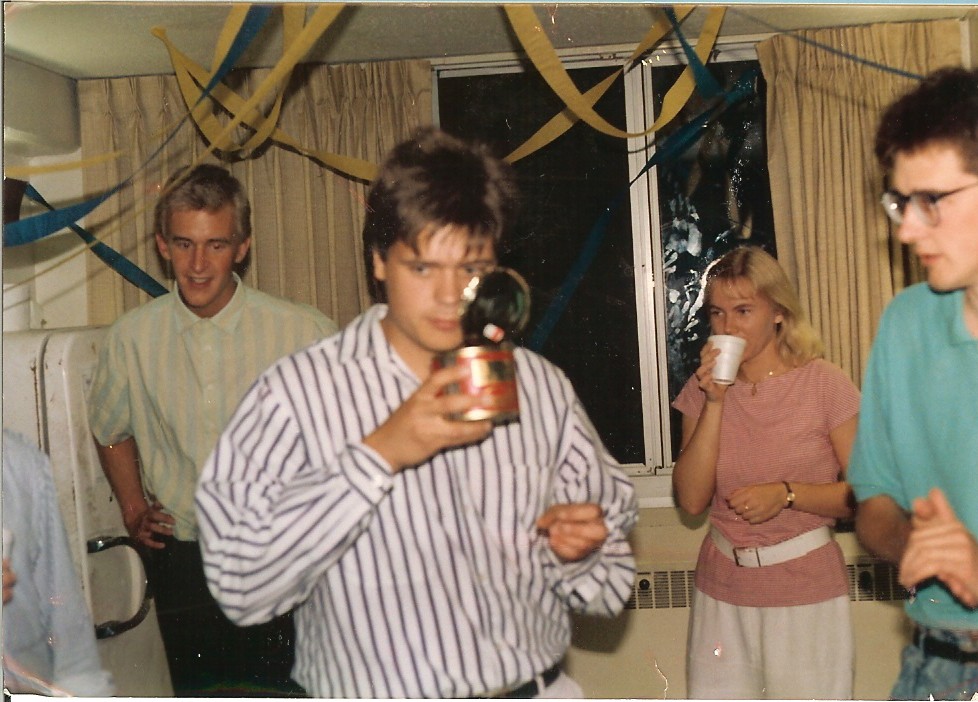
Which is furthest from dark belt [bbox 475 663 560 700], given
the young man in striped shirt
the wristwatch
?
the wristwatch

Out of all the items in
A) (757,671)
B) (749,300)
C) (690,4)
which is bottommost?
(757,671)

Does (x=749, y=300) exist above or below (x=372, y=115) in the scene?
below

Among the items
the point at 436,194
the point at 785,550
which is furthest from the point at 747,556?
the point at 436,194

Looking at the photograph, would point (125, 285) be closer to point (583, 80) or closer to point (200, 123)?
point (200, 123)

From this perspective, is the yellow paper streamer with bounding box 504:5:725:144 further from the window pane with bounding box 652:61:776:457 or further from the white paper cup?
the white paper cup

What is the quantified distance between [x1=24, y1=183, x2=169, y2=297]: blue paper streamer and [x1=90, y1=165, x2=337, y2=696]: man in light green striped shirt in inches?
0.9

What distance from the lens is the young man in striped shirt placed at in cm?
120

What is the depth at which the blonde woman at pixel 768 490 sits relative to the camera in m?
1.32

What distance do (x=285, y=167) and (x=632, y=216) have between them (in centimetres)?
53

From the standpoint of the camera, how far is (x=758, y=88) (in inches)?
52.5

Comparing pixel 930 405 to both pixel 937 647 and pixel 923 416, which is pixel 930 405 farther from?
pixel 937 647

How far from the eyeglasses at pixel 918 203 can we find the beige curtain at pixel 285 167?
0.69 metres

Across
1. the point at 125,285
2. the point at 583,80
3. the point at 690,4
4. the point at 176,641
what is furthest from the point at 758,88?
the point at 176,641

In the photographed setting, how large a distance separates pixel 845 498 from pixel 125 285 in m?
1.13
